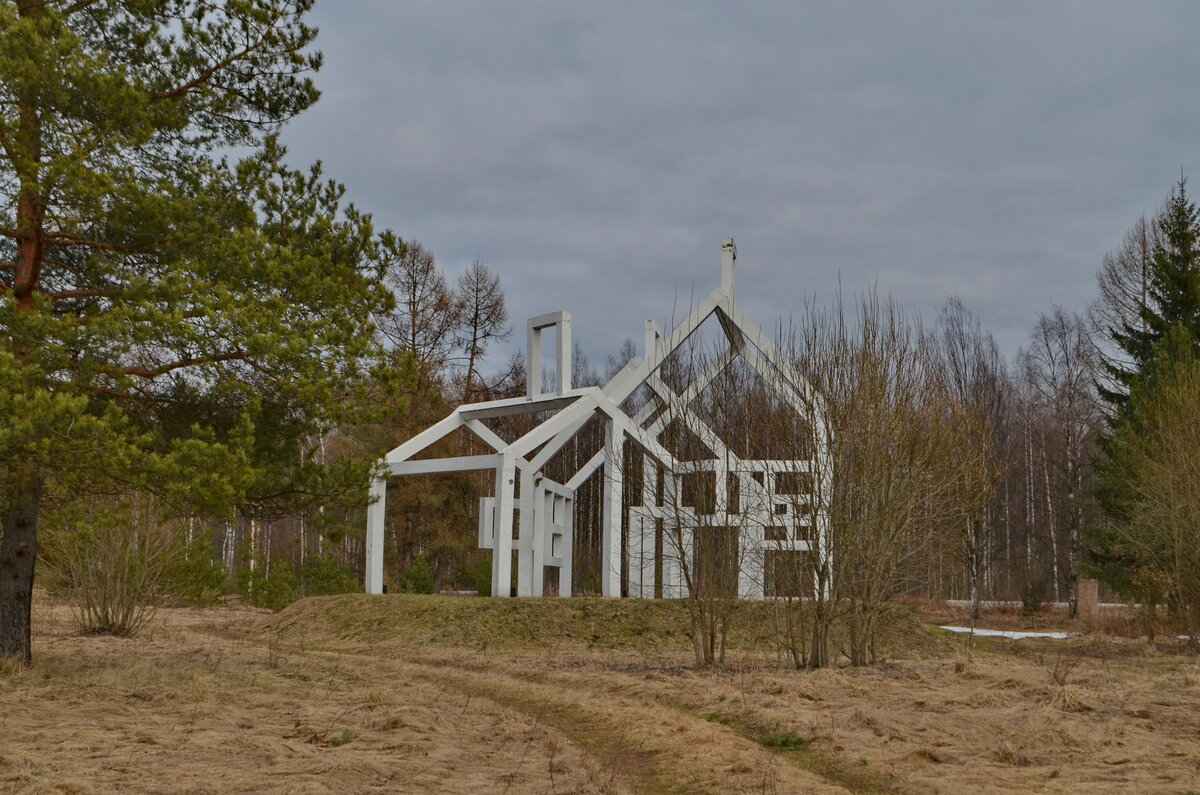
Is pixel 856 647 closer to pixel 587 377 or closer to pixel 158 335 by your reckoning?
pixel 158 335

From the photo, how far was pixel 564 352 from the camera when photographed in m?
21.5

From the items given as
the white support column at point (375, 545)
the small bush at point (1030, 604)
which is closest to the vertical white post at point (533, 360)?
the white support column at point (375, 545)

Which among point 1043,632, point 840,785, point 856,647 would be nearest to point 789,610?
point 856,647

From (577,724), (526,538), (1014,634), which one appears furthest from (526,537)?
(1014,634)

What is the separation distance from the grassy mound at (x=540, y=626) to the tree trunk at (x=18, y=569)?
21.4 ft

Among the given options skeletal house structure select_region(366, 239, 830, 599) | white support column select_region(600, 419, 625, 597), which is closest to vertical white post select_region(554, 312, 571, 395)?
skeletal house structure select_region(366, 239, 830, 599)

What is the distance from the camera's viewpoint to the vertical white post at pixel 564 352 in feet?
69.6

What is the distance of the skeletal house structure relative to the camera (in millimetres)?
13195

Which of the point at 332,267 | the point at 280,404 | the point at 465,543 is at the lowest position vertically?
the point at 465,543

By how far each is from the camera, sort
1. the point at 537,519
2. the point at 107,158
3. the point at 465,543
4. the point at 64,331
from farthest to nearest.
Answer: the point at 465,543
the point at 537,519
the point at 107,158
the point at 64,331

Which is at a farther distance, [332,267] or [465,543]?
[465,543]

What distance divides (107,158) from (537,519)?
1187 cm

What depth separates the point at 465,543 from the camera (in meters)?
31.7

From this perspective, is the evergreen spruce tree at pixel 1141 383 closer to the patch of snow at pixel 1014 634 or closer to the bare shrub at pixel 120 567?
the patch of snow at pixel 1014 634
